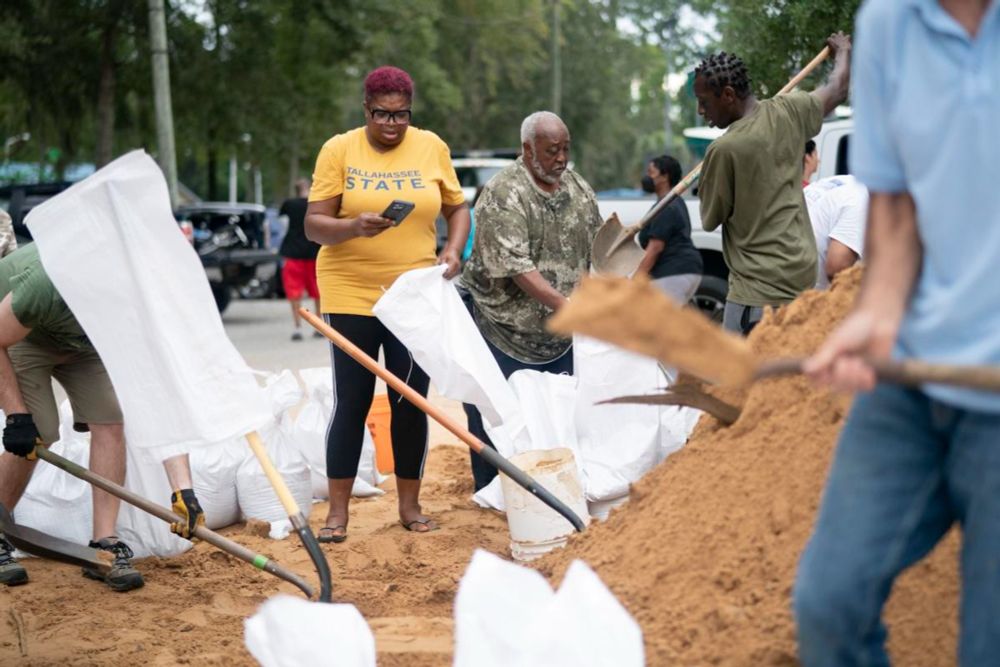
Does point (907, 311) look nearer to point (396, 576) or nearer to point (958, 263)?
point (958, 263)

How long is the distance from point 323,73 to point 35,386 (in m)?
18.9

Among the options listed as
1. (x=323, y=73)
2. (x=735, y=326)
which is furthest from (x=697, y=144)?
(x=323, y=73)

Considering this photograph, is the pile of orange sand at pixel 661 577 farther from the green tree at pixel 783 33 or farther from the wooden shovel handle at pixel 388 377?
the green tree at pixel 783 33

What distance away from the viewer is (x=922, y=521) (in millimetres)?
2271

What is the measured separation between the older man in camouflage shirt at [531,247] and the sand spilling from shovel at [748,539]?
1689mm

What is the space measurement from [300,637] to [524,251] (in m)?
2.74

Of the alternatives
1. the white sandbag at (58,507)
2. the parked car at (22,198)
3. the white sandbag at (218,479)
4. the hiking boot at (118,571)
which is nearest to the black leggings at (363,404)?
the white sandbag at (218,479)

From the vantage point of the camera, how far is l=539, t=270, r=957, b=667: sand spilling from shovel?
2941 millimetres

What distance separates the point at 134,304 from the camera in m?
3.85

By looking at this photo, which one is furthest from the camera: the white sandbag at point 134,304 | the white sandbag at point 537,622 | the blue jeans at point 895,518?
the white sandbag at point 134,304

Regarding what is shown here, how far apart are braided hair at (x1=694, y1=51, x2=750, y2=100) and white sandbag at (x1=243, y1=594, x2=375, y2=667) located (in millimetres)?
2715

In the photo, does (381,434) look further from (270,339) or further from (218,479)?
(270,339)

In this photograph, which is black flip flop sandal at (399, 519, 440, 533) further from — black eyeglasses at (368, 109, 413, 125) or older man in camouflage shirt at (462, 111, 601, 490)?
black eyeglasses at (368, 109, 413, 125)

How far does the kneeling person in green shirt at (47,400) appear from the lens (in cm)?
447
